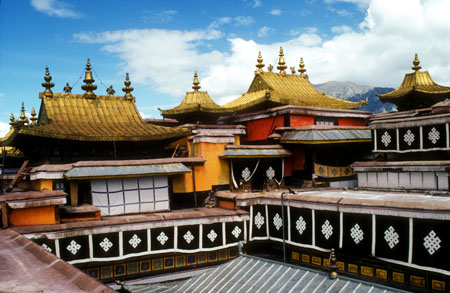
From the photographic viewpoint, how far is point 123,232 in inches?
614

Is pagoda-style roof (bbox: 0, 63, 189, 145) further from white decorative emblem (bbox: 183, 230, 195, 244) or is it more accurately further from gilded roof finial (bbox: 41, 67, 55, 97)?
white decorative emblem (bbox: 183, 230, 195, 244)

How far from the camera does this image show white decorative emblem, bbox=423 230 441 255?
12219 mm

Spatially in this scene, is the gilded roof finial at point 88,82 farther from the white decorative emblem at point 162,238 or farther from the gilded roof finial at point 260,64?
the gilded roof finial at point 260,64

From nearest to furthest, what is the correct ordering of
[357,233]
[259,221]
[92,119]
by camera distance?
[357,233] → [259,221] → [92,119]

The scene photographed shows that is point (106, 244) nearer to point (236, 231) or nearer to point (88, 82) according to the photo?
point (236, 231)

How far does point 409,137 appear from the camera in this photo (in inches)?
732

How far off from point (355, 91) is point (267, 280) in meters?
130

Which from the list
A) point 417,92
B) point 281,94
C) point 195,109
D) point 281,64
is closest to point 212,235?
point 195,109

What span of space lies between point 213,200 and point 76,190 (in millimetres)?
6686

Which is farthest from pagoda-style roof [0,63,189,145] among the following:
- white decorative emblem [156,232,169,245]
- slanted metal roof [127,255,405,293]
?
slanted metal roof [127,255,405,293]

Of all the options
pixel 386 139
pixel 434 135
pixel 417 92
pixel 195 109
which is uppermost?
pixel 417 92

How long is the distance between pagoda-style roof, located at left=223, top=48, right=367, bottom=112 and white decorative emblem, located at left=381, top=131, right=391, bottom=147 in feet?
17.9

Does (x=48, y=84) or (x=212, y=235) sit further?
(x=48, y=84)

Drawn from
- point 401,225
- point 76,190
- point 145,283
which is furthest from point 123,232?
point 401,225
